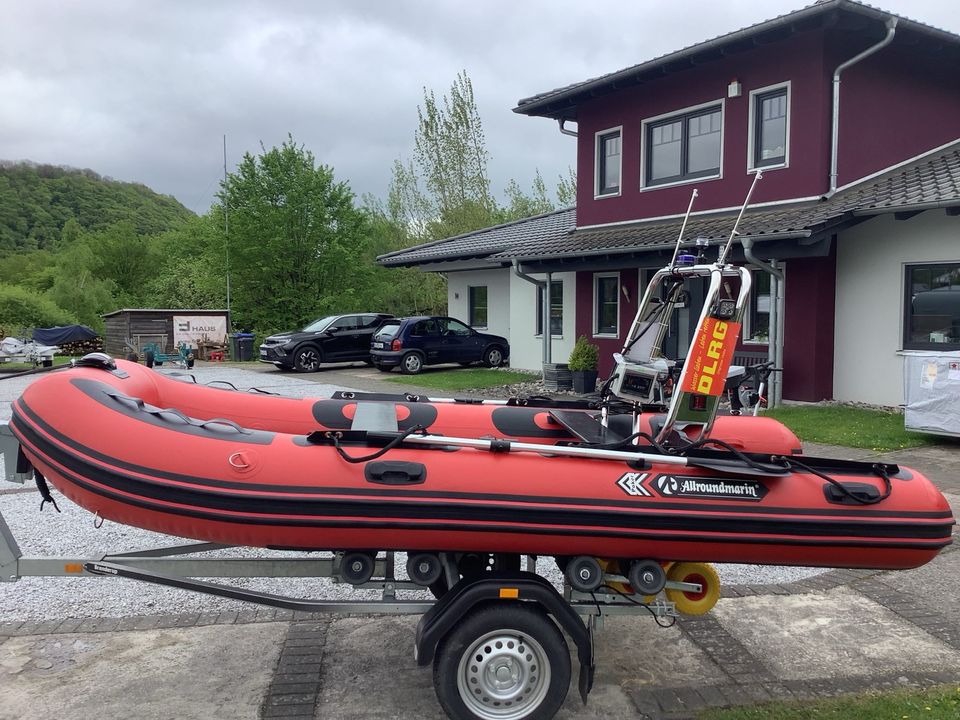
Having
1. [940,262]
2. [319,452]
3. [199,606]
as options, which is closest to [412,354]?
[940,262]

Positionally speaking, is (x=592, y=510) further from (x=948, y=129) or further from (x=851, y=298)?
Answer: (x=948, y=129)

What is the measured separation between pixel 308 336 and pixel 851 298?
13146mm

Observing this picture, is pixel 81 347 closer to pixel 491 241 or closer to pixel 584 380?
pixel 491 241

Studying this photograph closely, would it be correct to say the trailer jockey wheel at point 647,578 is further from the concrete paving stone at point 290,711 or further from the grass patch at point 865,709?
the concrete paving stone at point 290,711

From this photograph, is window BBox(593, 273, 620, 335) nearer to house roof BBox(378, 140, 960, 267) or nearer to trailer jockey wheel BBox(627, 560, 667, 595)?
house roof BBox(378, 140, 960, 267)

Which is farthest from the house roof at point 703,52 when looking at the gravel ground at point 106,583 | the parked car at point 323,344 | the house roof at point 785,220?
the gravel ground at point 106,583

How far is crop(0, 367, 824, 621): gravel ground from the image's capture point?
189 inches

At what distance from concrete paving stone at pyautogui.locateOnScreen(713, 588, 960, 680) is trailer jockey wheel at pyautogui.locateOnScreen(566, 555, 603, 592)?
3.98 ft

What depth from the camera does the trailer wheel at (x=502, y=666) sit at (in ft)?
11.1

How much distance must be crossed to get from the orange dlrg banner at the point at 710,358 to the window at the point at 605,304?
13082 mm

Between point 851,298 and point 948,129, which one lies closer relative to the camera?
point 851,298

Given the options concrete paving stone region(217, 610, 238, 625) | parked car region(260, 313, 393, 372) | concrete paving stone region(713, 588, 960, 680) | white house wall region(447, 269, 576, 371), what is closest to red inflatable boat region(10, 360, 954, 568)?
concrete paving stone region(713, 588, 960, 680)

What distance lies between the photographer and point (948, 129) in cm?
1479

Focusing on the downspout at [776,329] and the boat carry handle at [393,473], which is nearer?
the boat carry handle at [393,473]
